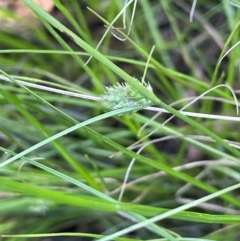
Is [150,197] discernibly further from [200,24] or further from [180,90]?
[200,24]

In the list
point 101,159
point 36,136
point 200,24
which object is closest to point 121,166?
point 101,159

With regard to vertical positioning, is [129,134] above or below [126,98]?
below

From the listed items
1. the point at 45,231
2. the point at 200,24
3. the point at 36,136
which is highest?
the point at 200,24

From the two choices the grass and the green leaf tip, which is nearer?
the green leaf tip

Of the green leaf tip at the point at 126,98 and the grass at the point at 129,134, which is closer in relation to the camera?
the green leaf tip at the point at 126,98

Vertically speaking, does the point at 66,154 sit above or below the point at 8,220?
above

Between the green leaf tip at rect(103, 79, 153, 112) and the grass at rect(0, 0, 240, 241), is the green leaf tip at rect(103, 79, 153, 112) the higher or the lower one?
the higher one

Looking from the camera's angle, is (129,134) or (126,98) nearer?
(126,98)

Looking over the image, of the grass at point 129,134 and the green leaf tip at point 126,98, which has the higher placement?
the green leaf tip at point 126,98
